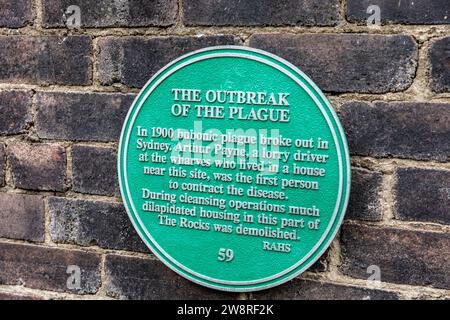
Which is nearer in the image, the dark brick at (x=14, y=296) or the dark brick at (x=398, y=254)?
the dark brick at (x=398, y=254)

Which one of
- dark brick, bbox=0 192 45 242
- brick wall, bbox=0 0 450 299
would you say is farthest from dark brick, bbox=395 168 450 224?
dark brick, bbox=0 192 45 242

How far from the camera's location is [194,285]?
1.28 metres

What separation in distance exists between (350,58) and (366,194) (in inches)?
12.4

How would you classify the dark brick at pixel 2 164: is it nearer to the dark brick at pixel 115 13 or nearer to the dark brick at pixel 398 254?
the dark brick at pixel 115 13

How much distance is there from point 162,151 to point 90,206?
11.0 inches

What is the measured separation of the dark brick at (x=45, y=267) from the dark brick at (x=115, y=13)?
62cm

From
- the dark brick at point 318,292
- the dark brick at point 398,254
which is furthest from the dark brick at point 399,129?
the dark brick at point 318,292

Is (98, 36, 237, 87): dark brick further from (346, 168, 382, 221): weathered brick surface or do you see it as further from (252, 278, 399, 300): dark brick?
(252, 278, 399, 300): dark brick

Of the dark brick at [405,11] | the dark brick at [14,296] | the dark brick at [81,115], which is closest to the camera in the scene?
the dark brick at [405,11]

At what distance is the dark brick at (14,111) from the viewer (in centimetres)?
134

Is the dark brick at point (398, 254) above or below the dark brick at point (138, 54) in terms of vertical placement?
below

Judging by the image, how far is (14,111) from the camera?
135 centimetres
